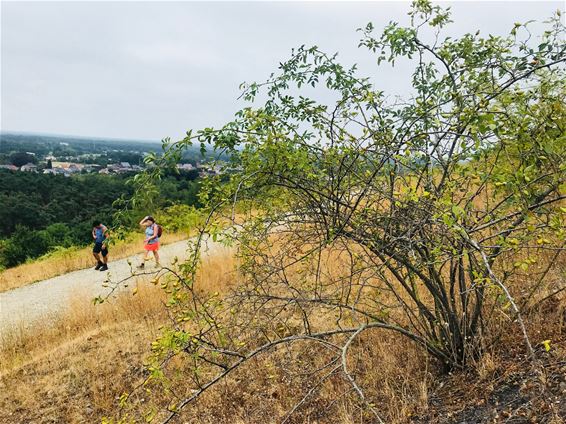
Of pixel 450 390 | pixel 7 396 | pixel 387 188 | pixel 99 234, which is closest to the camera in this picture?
pixel 387 188

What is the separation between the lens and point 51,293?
34.3 feet

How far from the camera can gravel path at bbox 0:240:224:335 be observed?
8252mm

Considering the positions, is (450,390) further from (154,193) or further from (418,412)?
(154,193)

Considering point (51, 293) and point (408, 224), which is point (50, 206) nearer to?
point (51, 293)

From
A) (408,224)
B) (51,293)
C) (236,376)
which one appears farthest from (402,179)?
(51,293)

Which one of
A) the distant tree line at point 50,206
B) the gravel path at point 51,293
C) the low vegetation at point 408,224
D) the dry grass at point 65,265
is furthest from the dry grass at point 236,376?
the distant tree line at point 50,206

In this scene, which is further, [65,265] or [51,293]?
[65,265]

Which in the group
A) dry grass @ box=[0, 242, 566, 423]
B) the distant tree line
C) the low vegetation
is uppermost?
the low vegetation

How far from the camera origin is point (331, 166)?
2.66m

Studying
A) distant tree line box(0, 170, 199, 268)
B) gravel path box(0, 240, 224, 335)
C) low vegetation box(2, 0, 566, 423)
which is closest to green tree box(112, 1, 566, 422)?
low vegetation box(2, 0, 566, 423)

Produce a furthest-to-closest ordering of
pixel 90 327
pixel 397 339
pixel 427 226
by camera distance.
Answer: pixel 90 327
pixel 397 339
pixel 427 226

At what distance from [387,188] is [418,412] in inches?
60.2

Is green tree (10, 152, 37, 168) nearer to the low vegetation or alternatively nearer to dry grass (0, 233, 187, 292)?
dry grass (0, 233, 187, 292)

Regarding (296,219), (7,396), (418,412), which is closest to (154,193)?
(296,219)
